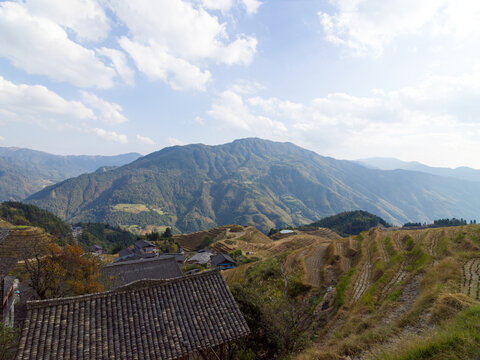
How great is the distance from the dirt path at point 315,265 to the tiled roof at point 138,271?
18668 mm

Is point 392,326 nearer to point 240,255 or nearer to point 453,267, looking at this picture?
point 453,267

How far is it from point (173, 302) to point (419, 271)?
20.3 meters

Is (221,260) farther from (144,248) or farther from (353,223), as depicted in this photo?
(353,223)

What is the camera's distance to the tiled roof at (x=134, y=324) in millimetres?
10305

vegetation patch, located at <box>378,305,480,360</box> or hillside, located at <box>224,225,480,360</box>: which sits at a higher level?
vegetation patch, located at <box>378,305,480,360</box>

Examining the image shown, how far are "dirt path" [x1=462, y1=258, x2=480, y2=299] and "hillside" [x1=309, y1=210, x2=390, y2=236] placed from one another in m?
121

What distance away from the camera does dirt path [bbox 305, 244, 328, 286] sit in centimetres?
2773

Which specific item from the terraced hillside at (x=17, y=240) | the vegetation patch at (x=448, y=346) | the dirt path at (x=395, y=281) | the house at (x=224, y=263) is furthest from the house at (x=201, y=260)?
the vegetation patch at (x=448, y=346)

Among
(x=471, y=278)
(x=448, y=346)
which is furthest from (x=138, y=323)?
(x=471, y=278)

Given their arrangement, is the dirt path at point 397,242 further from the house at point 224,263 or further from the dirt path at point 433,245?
the house at point 224,263

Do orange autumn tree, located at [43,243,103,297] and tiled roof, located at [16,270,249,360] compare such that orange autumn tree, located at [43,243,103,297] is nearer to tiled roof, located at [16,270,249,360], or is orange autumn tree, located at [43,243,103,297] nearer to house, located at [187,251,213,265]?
tiled roof, located at [16,270,249,360]

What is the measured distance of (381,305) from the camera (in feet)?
54.1

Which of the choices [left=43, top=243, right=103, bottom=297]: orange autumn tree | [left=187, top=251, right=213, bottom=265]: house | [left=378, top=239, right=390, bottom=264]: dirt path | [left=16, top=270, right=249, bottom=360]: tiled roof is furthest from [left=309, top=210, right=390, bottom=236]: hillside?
[left=16, top=270, right=249, bottom=360]: tiled roof

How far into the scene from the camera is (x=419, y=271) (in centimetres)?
1983
